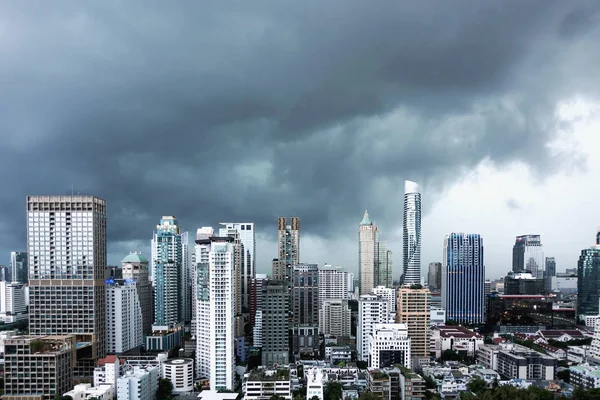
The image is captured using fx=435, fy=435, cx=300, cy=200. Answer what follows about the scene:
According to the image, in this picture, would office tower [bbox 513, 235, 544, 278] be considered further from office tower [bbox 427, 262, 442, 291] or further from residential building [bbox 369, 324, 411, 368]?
residential building [bbox 369, 324, 411, 368]

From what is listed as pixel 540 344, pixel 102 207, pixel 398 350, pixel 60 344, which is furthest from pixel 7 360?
pixel 540 344

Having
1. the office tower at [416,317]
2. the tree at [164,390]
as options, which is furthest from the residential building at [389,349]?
the tree at [164,390]

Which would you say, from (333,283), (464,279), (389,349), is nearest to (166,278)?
(333,283)

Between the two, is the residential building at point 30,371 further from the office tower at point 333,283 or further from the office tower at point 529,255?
the office tower at point 529,255

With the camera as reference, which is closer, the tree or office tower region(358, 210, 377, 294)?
the tree

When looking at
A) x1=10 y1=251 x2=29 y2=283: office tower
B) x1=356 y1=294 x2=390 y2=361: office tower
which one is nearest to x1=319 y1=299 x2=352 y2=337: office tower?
x1=356 y1=294 x2=390 y2=361: office tower

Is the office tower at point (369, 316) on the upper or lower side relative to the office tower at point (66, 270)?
lower
